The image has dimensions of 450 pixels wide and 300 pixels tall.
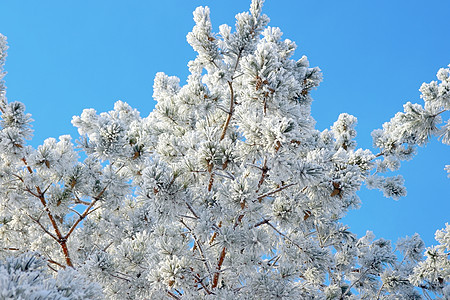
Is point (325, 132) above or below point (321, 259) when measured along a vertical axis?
above

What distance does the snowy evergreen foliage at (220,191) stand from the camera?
3131 millimetres

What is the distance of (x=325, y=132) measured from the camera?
6.29m

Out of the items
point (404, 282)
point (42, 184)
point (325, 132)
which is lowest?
point (404, 282)

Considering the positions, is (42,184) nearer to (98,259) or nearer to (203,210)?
(98,259)

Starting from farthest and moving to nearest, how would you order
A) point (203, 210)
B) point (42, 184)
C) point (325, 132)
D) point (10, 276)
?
point (325, 132), point (42, 184), point (203, 210), point (10, 276)

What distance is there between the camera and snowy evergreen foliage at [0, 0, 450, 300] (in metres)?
3.13

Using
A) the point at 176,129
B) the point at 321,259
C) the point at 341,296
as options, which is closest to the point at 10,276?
the point at 321,259

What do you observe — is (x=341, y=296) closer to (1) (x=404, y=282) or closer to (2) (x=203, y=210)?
(1) (x=404, y=282)

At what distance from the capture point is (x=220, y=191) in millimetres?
3246

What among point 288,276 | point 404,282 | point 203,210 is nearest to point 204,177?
point 203,210

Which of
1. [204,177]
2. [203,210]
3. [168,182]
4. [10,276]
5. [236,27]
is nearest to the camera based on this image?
[10,276]

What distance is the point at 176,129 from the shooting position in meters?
5.03

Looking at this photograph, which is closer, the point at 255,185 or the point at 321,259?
the point at 255,185

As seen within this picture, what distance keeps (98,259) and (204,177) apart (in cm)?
137
